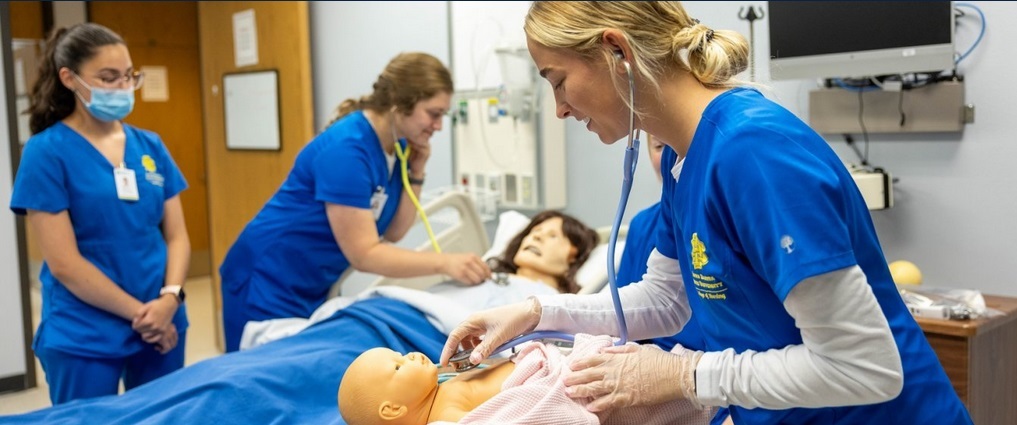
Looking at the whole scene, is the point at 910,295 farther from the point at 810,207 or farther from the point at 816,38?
the point at 810,207

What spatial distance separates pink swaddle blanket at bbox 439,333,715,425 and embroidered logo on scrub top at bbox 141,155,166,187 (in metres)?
1.41

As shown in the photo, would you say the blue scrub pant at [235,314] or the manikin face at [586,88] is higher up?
the manikin face at [586,88]

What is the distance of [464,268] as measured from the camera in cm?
253

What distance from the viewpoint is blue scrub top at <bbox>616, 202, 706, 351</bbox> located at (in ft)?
6.15

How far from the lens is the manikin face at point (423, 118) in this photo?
2.46 m

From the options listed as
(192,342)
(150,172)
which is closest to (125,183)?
(150,172)

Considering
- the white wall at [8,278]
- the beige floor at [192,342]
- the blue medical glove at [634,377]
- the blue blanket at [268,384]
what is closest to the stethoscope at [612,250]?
the blue medical glove at [634,377]

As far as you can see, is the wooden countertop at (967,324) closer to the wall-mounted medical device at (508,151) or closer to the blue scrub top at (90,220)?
the wall-mounted medical device at (508,151)

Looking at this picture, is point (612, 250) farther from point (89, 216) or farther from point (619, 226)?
point (89, 216)

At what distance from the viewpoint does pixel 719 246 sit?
3.55 ft

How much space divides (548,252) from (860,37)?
3.67ft

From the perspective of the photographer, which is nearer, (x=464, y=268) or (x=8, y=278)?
(x=464, y=268)

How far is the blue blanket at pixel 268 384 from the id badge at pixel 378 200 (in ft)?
1.09

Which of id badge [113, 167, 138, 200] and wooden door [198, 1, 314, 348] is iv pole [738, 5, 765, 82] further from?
wooden door [198, 1, 314, 348]
